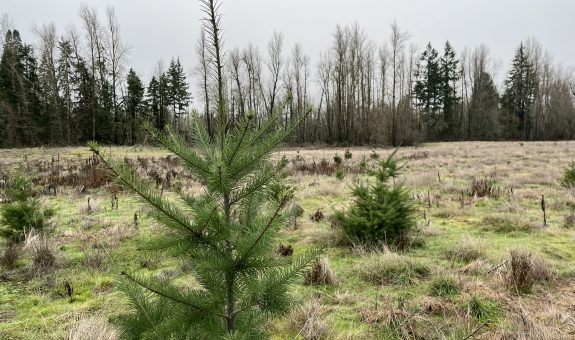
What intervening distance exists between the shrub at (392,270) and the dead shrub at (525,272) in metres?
0.87

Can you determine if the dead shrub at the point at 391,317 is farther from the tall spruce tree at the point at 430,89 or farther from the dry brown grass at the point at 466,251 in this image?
the tall spruce tree at the point at 430,89

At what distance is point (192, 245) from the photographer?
1.91 meters

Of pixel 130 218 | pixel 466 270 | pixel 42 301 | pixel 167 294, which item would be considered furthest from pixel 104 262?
pixel 466 270

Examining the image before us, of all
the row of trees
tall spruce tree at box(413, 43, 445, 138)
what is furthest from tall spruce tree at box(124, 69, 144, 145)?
tall spruce tree at box(413, 43, 445, 138)

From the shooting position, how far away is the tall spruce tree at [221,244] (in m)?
1.81

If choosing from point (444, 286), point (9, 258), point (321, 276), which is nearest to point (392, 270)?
point (444, 286)


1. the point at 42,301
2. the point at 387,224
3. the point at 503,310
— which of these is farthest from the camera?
the point at 387,224

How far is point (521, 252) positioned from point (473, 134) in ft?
177

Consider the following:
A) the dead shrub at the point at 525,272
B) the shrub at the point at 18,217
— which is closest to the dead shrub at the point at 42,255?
the shrub at the point at 18,217

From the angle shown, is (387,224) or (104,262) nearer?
(104,262)

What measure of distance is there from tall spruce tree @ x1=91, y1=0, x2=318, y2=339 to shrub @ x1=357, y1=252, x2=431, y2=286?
2598 mm

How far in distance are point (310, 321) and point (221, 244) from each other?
153 centimetres

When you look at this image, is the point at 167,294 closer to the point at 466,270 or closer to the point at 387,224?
the point at 466,270

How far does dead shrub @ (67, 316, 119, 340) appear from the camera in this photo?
2.98 meters
